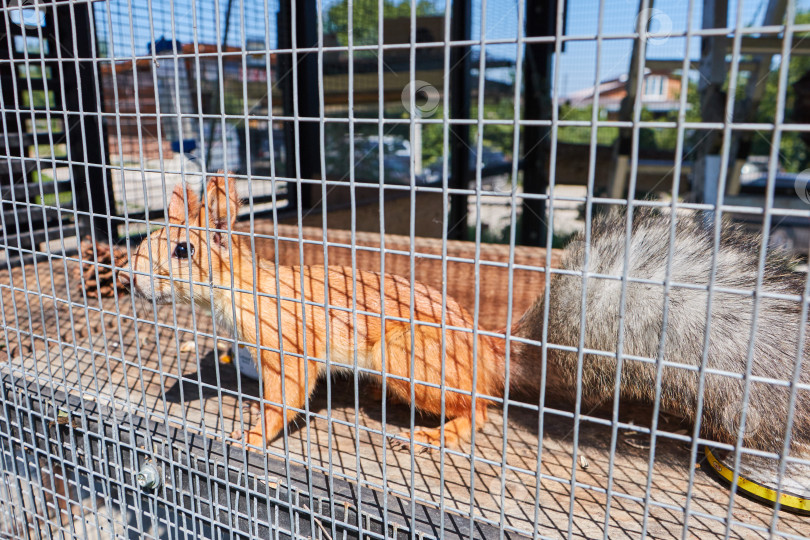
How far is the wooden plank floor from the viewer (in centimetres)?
114

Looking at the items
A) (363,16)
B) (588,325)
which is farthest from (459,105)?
(588,325)

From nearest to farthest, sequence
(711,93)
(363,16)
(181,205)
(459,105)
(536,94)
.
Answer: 1. (181,205)
2. (711,93)
3. (363,16)
4. (536,94)
5. (459,105)

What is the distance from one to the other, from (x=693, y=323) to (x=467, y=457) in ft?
1.55

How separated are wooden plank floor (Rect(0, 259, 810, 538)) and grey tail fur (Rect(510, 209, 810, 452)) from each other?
171mm

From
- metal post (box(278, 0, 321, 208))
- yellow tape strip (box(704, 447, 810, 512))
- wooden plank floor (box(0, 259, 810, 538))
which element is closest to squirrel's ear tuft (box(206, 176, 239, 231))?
wooden plank floor (box(0, 259, 810, 538))

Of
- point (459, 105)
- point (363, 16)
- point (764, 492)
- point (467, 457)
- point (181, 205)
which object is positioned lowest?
point (764, 492)

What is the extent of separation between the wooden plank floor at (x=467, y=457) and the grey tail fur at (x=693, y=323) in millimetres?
171

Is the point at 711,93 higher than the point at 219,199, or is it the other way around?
the point at 711,93

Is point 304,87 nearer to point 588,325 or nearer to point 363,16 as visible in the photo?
point 363,16

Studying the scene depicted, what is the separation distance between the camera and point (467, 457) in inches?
38.9

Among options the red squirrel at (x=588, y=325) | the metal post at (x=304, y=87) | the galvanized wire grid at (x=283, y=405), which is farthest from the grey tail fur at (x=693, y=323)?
the metal post at (x=304, y=87)

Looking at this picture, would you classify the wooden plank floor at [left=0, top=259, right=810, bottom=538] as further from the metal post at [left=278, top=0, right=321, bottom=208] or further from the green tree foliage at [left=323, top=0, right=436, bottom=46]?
the green tree foliage at [left=323, top=0, right=436, bottom=46]

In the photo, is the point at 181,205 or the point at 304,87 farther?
the point at 304,87

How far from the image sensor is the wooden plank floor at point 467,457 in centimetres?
114
